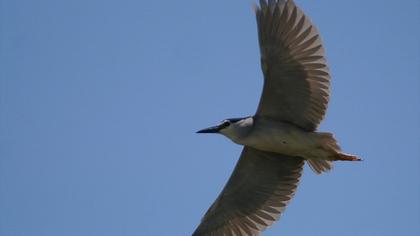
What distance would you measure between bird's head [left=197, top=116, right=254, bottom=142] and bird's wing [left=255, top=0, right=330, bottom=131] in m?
0.37

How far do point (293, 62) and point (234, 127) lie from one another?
119cm

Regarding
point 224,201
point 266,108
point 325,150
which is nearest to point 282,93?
point 266,108

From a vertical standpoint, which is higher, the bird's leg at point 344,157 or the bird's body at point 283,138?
the bird's body at point 283,138

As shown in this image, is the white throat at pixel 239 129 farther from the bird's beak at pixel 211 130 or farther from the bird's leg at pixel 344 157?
the bird's leg at pixel 344 157

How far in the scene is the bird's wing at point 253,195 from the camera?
34.3 feet

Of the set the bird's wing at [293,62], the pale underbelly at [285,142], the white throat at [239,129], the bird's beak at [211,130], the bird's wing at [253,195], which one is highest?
the bird's wing at [293,62]

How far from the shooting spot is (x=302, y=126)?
9914mm

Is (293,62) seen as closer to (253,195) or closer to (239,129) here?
(239,129)

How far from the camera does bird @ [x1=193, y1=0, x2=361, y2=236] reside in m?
9.57

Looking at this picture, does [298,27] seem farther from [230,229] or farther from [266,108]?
[230,229]

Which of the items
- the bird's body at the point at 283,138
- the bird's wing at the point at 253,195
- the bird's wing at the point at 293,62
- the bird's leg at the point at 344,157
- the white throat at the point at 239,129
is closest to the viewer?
the bird's wing at the point at 293,62

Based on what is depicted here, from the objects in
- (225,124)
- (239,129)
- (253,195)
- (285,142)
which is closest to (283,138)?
(285,142)

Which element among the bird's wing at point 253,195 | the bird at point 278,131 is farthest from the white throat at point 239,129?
the bird's wing at point 253,195

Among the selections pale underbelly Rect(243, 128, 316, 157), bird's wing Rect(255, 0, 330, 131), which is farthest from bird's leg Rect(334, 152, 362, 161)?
bird's wing Rect(255, 0, 330, 131)
